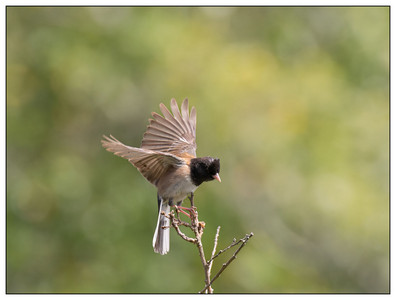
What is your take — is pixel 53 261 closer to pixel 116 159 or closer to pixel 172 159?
pixel 116 159

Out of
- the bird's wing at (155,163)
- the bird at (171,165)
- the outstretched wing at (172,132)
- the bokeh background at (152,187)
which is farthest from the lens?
the bokeh background at (152,187)

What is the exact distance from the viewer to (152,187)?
9.62 m

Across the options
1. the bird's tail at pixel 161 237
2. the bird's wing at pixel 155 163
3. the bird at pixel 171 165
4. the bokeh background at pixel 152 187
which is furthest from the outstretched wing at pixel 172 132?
the bokeh background at pixel 152 187

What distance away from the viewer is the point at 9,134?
11.5 m

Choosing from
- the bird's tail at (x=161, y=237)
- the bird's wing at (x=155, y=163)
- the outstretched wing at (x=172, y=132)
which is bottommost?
the bird's tail at (x=161, y=237)

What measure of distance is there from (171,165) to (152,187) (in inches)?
216

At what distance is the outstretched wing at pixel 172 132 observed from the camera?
14.7ft

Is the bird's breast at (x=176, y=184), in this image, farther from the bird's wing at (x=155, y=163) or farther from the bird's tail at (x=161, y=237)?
the bird's tail at (x=161, y=237)

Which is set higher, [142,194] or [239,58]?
[239,58]

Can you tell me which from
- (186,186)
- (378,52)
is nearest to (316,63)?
(378,52)

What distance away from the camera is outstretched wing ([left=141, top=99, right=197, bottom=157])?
4484 millimetres

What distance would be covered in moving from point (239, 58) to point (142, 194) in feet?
10.1

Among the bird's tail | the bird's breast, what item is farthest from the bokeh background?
the bird's breast

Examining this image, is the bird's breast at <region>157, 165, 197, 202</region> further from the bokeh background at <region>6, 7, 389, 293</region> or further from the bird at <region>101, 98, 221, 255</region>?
the bokeh background at <region>6, 7, 389, 293</region>
